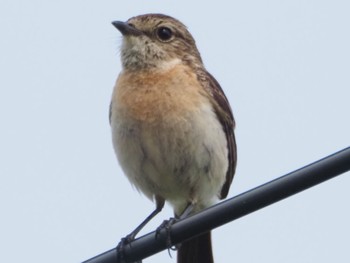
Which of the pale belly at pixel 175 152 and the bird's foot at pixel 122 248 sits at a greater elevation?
the pale belly at pixel 175 152

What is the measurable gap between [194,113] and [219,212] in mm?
2883

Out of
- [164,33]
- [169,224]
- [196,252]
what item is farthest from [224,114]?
[169,224]

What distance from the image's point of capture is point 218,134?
7.80 meters

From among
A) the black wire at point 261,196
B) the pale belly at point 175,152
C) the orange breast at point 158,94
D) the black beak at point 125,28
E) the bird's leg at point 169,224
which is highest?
the black beak at point 125,28

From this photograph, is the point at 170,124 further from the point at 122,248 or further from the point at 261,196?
the point at 261,196

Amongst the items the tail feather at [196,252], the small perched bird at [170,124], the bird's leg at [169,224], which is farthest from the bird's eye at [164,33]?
the tail feather at [196,252]

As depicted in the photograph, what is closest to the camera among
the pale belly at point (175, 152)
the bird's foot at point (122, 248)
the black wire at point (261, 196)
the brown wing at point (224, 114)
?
the black wire at point (261, 196)

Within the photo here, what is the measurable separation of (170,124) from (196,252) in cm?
149

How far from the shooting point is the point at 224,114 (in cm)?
810

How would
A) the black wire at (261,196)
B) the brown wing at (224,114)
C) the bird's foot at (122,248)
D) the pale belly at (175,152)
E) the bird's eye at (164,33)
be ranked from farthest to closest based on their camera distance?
the bird's eye at (164,33), the brown wing at (224,114), the pale belly at (175,152), the bird's foot at (122,248), the black wire at (261,196)

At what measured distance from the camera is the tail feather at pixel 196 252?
8.08 m

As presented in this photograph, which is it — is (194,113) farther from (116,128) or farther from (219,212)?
(219,212)

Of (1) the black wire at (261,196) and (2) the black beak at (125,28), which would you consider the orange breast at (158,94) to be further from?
(1) the black wire at (261,196)

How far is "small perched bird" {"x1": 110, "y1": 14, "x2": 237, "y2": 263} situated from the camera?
7.39 metres
